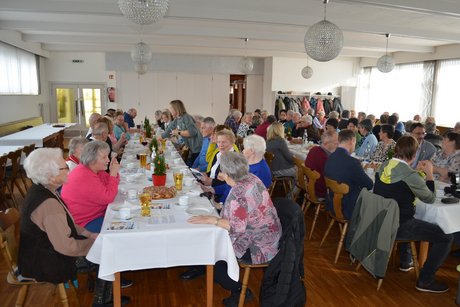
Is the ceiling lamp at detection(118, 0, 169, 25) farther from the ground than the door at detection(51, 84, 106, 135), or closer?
farther from the ground

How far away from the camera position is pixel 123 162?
4801 mm

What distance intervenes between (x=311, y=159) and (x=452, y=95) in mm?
8041

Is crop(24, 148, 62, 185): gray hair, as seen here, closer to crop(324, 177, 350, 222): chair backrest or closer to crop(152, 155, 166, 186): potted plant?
crop(152, 155, 166, 186): potted plant

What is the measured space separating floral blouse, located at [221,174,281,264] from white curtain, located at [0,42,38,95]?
28.5 feet

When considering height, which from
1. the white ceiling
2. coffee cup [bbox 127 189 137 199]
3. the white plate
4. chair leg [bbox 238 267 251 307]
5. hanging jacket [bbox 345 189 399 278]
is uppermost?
the white ceiling

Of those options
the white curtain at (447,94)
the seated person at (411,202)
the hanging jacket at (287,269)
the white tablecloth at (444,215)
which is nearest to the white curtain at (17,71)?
the hanging jacket at (287,269)

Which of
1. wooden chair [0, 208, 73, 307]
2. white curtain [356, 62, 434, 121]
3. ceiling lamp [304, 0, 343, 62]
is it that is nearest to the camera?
wooden chair [0, 208, 73, 307]

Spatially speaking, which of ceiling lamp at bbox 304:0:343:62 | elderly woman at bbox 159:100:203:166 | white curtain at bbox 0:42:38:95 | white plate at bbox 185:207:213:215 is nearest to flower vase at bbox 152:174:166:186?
white plate at bbox 185:207:213:215

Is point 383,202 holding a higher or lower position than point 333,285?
higher

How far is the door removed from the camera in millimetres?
13948

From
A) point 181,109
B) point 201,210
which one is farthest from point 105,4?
point 201,210

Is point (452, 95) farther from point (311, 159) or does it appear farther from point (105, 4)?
point (105, 4)

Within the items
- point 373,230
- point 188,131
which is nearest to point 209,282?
point 373,230

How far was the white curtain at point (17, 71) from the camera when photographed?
9242mm
